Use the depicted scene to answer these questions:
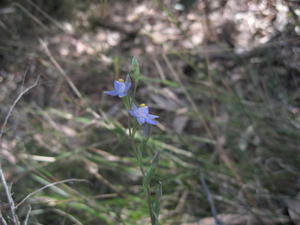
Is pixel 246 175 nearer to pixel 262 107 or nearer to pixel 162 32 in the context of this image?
pixel 262 107

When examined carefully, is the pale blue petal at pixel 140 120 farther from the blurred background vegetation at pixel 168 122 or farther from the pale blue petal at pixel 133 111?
the blurred background vegetation at pixel 168 122

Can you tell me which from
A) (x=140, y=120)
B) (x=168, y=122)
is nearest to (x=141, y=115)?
(x=140, y=120)

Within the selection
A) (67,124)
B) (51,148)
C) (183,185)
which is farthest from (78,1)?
(183,185)

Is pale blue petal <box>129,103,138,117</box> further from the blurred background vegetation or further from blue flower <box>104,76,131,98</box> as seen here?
the blurred background vegetation

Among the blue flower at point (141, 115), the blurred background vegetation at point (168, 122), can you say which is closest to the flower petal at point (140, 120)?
the blue flower at point (141, 115)

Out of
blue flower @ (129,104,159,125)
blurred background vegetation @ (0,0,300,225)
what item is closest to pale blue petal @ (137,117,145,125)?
blue flower @ (129,104,159,125)

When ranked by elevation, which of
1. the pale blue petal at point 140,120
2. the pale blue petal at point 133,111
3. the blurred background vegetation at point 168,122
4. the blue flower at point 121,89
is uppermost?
the blue flower at point 121,89

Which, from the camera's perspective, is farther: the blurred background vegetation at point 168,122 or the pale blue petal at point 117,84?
the blurred background vegetation at point 168,122

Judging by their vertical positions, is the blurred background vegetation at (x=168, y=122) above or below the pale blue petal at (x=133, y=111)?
below

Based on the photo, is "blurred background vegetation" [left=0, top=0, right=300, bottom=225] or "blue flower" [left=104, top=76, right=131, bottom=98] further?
"blurred background vegetation" [left=0, top=0, right=300, bottom=225]
